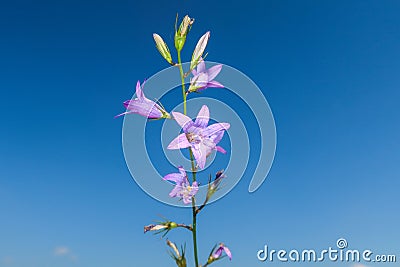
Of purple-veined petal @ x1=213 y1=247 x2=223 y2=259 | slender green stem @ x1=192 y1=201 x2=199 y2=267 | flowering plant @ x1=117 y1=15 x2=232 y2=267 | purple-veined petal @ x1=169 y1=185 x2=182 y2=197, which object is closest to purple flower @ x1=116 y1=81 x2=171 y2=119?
flowering plant @ x1=117 y1=15 x2=232 y2=267

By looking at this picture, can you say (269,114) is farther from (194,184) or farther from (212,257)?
(212,257)

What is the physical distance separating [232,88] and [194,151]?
0.57 meters

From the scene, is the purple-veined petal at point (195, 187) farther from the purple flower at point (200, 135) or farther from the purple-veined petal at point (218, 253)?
the purple-veined petal at point (218, 253)

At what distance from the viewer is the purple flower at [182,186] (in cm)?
254

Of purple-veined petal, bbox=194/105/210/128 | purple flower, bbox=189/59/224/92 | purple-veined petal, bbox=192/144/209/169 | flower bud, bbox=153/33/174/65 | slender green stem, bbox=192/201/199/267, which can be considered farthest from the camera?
flower bud, bbox=153/33/174/65

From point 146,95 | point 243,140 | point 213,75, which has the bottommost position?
point 243,140

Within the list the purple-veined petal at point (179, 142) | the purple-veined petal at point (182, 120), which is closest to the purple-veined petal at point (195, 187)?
the purple-veined petal at point (179, 142)

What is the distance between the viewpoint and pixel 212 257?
2623 mm

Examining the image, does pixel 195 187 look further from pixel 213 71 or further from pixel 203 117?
pixel 213 71

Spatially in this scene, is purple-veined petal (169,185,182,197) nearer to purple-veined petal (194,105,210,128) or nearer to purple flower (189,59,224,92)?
purple-veined petal (194,105,210,128)

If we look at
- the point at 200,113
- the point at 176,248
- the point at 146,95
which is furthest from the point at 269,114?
the point at 176,248

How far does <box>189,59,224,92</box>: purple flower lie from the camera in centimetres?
291

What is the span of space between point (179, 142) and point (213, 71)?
27.8 inches

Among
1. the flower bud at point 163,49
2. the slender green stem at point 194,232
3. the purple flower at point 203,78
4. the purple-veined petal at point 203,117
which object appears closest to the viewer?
the slender green stem at point 194,232
